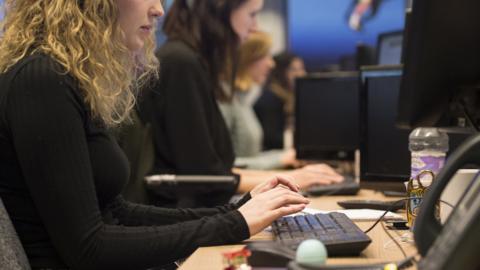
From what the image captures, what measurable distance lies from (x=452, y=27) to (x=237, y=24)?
1379 mm

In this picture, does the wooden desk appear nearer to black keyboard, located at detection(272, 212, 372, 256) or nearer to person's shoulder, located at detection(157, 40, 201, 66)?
black keyboard, located at detection(272, 212, 372, 256)

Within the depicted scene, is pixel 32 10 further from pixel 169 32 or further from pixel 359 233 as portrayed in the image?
pixel 169 32

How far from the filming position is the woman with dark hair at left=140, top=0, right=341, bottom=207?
2229mm

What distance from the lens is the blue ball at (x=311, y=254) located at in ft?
2.85

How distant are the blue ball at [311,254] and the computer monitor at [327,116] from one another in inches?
76.5

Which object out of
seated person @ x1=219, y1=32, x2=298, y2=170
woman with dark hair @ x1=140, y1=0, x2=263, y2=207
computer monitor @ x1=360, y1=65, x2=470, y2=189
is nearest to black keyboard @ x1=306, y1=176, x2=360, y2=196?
computer monitor @ x1=360, y1=65, x2=470, y2=189

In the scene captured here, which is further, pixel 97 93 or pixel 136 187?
pixel 136 187

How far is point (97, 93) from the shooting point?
1.30 m

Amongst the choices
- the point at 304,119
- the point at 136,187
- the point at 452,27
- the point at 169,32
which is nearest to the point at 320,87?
the point at 304,119

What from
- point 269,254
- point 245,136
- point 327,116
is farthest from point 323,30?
point 269,254

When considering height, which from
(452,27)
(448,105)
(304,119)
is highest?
(452,27)

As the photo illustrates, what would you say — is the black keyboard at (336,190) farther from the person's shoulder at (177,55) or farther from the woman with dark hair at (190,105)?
the person's shoulder at (177,55)

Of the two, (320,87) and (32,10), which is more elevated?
(32,10)

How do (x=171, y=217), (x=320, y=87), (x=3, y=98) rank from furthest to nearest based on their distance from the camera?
(x=320, y=87) → (x=171, y=217) → (x=3, y=98)
